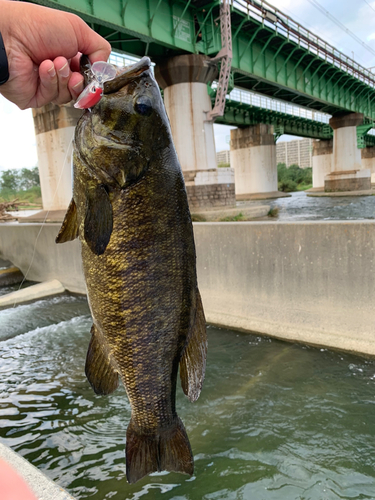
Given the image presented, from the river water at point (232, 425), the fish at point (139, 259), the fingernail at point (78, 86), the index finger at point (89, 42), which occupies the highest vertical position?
the index finger at point (89, 42)

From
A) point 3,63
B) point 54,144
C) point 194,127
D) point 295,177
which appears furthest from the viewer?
point 295,177

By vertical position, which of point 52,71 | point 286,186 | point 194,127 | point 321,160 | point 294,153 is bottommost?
point 286,186

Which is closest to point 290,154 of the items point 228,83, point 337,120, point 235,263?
point 337,120

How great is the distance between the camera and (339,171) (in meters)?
40.8

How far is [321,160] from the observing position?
5706 cm

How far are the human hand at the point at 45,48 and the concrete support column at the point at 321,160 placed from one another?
58650 mm

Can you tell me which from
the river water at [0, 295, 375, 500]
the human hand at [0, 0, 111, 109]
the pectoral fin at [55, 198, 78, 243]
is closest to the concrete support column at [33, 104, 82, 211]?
the river water at [0, 295, 375, 500]

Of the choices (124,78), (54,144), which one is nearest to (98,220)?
(124,78)

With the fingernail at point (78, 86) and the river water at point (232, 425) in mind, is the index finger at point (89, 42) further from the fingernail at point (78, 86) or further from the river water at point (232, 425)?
the river water at point (232, 425)

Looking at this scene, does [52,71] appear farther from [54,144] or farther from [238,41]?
[238,41]

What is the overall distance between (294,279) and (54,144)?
15.0 meters

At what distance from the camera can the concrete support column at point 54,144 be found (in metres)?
17.5

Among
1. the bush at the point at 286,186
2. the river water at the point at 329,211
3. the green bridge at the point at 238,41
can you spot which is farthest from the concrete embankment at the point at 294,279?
the bush at the point at 286,186

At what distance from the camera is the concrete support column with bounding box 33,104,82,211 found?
689 inches
